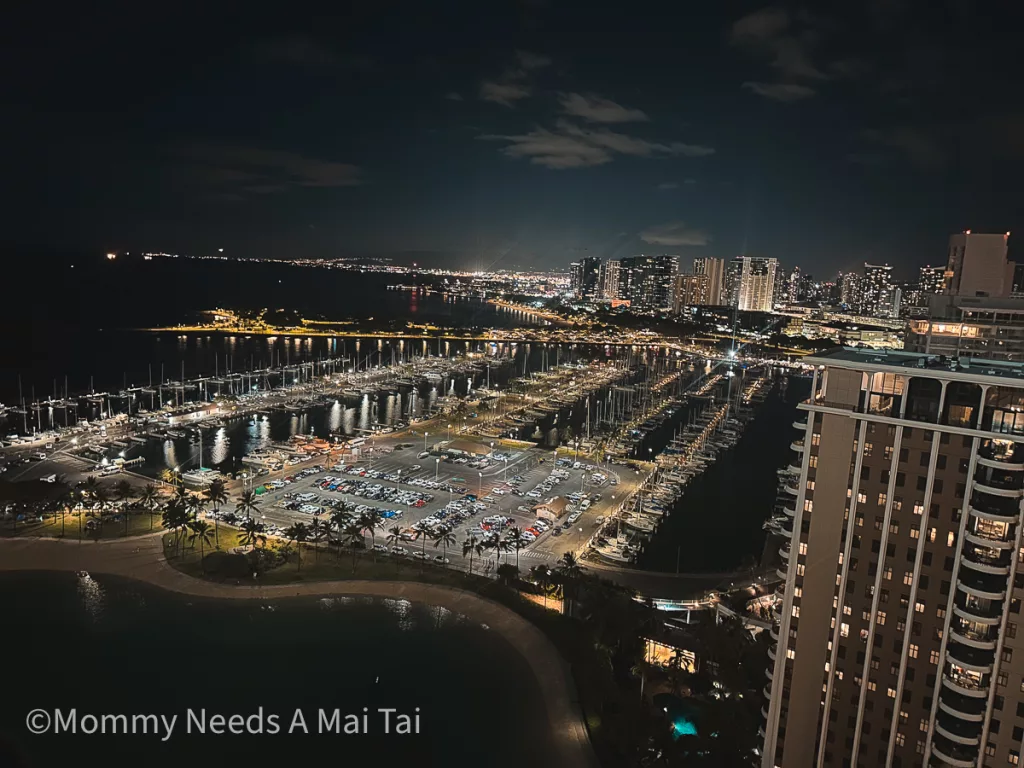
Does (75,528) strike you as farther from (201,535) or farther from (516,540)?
(516,540)

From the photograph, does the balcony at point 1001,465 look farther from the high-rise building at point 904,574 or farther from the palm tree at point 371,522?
the palm tree at point 371,522

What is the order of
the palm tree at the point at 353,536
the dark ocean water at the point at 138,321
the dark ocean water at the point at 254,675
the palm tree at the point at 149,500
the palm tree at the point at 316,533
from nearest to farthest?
the dark ocean water at the point at 254,675, the palm tree at the point at 353,536, the palm tree at the point at 316,533, the palm tree at the point at 149,500, the dark ocean water at the point at 138,321

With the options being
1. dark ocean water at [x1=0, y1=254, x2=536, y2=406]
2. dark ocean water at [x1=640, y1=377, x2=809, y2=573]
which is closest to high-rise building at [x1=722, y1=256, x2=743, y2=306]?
dark ocean water at [x1=0, y1=254, x2=536, y2=406]

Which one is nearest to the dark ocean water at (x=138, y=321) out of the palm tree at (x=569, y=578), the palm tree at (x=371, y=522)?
the palm tree at (x=371, y=522)

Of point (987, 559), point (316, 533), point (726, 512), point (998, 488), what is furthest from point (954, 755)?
point (726, 512)

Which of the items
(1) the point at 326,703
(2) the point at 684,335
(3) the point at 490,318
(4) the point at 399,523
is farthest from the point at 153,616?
(3) the point at 490,318

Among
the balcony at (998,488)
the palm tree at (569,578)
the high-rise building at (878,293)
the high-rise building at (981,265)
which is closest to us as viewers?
the balcony at (998,488)
